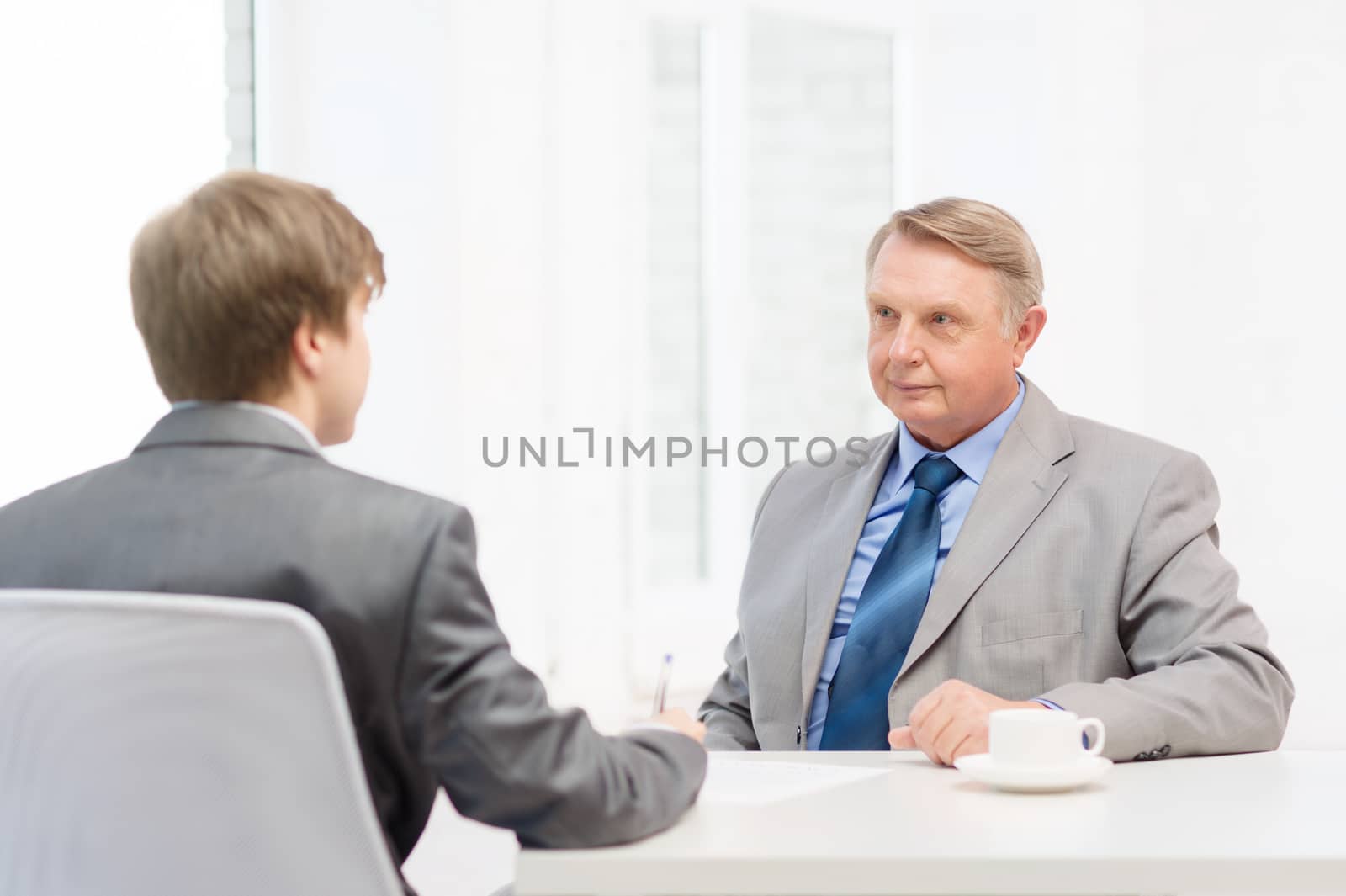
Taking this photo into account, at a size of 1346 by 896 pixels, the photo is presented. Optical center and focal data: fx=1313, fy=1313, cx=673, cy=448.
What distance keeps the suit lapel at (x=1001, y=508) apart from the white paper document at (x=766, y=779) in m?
0.44

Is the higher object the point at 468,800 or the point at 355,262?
the point at 355,262

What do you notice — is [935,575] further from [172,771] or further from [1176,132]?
[1176,132]

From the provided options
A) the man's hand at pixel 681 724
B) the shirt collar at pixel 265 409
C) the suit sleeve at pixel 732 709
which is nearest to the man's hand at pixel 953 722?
the man's hand at pixel 681 724

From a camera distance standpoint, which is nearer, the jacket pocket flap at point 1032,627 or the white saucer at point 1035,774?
the white saucer at point 1035,774

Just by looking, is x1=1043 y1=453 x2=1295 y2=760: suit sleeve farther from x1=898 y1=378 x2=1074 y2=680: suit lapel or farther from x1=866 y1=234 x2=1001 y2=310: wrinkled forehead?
x1=866 y1=234 x2=1001 y2=310: wrinkled forehead

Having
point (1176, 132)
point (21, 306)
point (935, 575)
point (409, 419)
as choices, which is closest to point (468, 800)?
point (935, 575)

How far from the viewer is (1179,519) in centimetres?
180

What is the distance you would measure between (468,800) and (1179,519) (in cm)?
117

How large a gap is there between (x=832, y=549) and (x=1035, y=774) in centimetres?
84

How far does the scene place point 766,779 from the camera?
1.33 m

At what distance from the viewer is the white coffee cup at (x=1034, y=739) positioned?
1.24 m

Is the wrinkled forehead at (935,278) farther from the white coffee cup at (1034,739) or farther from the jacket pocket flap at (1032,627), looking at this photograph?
the white coffee cup at (1034,739)

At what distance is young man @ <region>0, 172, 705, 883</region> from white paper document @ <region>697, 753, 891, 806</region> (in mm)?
89

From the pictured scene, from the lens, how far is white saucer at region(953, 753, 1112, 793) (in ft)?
3.98
